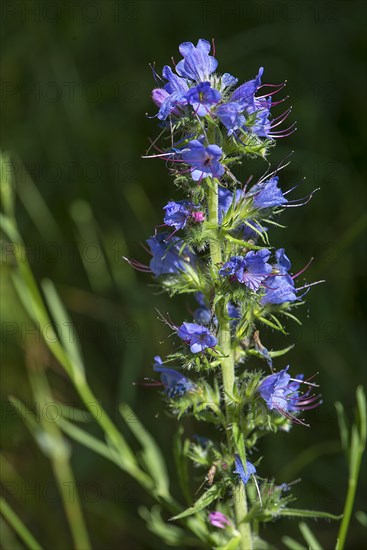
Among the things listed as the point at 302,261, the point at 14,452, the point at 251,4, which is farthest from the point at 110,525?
the point at 251,4

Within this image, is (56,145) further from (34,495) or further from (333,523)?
(333,523)

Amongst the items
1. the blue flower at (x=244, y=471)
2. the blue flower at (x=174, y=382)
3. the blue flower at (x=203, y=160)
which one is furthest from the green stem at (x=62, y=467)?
the blue flower at (x=203, y=160)

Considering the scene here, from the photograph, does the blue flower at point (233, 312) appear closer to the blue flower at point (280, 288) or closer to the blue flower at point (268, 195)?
the blue flower at point (280, 288)

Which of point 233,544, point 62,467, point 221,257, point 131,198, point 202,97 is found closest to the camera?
point 202,97

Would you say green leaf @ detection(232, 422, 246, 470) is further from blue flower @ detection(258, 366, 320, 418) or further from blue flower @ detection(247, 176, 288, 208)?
blue flower @ detection(247, 176, 288, 208)

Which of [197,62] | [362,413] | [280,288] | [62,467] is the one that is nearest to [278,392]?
[280,288]

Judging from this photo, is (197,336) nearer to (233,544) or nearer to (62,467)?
(233,544)

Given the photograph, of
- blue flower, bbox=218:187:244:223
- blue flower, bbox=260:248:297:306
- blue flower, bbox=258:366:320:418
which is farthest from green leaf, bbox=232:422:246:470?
blue flower, bbox=218:187:244:223

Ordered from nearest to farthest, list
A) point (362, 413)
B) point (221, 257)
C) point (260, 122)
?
point (260, 122), point (221, 257), point (362, 413)
